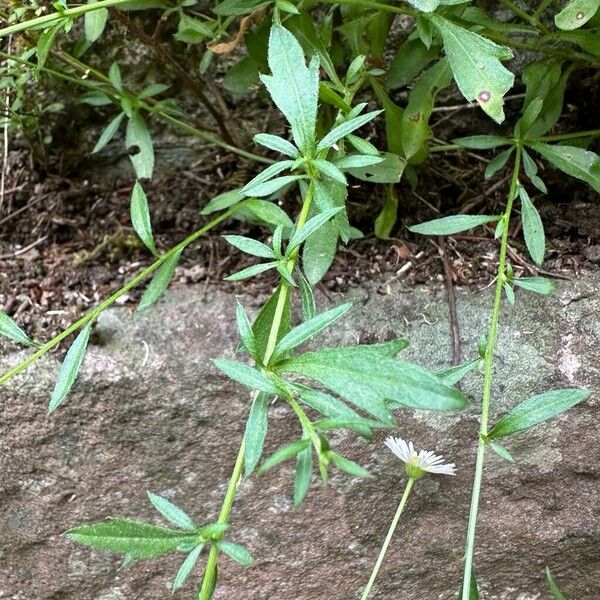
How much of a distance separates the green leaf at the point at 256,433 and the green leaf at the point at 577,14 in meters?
0.71

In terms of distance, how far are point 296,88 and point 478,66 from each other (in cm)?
28

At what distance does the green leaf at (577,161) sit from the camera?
1.25m

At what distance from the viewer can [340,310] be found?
2.91 feet

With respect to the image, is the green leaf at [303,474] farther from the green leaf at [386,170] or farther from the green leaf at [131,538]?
the green leaf at [386,170]

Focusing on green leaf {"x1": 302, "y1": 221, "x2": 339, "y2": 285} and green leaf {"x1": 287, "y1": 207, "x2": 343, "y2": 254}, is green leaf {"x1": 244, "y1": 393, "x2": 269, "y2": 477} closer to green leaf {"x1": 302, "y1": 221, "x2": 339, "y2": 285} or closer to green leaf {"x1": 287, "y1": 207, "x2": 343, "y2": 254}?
green leaf {"x1": 287, "y1": 207, "x2": 343, "y2": 254}

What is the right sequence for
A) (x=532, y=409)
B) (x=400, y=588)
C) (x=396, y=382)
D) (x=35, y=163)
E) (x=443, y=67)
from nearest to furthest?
(x=396, y=382) < (x=532, y=409) < (x=443, y=67) < (x=400, y=588) < (x=35, y=163)

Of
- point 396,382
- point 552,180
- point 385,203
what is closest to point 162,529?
point 396,382

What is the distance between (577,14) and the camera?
113 cm

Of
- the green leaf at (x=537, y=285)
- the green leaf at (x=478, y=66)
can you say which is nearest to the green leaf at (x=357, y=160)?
the green leaf at (x=478, y=66)

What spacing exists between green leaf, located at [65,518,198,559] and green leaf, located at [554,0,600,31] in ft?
2.88

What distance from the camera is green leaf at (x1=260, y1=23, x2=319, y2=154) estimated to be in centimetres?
99

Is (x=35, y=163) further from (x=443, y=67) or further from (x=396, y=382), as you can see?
(x=396, y=382)

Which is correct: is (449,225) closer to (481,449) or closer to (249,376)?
(481,449)

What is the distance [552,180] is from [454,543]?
69 cm
